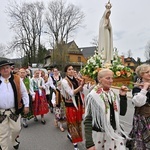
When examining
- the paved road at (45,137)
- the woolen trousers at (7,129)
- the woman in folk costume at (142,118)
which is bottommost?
the paved road at (45,137)

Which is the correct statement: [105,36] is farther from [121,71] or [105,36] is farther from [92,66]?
[92,66]

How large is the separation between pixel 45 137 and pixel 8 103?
7.09 feet

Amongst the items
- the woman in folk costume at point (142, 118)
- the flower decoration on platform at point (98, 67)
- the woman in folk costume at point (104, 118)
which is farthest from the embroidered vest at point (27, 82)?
the woman in folk costume at point (104, 118)

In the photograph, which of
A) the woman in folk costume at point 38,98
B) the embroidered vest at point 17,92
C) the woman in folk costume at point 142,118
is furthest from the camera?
the woman in folk costume at point 38,98

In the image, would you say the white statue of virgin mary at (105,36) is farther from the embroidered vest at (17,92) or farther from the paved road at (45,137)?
the embroidered vest at (17,92)

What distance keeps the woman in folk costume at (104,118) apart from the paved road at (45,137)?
2.31m

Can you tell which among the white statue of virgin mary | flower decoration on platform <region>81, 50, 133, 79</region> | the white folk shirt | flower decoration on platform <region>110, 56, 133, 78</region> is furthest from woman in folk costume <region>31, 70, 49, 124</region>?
the white statue of virgin mary

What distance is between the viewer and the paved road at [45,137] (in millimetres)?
5023

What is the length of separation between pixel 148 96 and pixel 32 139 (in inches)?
144

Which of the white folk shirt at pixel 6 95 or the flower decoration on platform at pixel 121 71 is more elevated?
the flower decoration on platform at pixel 121 71

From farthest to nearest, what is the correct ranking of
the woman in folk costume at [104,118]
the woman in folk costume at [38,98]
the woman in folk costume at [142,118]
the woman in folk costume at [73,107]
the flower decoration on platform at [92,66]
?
the woman in folk costume at [38,98] → the flower decoration on platform at [92,66] → the woman in folk costume at [73,107] → the woman in folk costume at [142,118] → the woman in folk costume at [104,118]

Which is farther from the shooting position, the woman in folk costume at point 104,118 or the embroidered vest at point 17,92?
the embroidered vest at point 17,92

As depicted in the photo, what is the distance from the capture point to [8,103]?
156 inches

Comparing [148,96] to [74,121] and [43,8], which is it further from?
[43,8]
